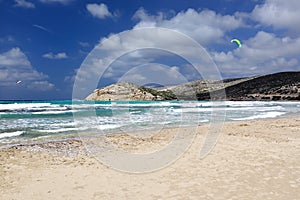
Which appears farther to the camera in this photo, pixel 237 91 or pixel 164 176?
pixel 237 91

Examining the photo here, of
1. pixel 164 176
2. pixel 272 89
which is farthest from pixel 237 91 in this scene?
pixel 164 176

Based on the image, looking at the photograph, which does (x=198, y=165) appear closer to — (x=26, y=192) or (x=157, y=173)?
(x=157, y=173)

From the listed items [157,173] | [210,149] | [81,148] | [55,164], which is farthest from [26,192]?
[210,149]

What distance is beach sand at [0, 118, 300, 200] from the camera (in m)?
5.43

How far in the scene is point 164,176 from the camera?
6.53 m

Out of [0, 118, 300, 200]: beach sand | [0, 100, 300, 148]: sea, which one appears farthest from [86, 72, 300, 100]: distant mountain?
[0, 118, 300, 200]: beach sand

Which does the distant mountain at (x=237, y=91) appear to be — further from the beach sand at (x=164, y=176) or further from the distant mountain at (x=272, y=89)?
the beach sand at (x=164, y=176)

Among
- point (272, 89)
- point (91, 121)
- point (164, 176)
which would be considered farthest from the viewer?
point (272, 89)

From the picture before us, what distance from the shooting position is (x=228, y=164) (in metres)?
A: 7.46

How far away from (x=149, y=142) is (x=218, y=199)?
649 centimetres

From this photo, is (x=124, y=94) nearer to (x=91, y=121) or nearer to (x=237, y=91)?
(x=237, y=91)

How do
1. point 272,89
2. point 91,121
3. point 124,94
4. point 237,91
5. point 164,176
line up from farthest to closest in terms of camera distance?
point 237,91 → point 124,94 → point 272,89 → point 91,121 → point 164,176

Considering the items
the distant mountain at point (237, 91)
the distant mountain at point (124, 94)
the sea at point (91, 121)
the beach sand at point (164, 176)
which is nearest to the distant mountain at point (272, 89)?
the distant mountain at point (237, 91)

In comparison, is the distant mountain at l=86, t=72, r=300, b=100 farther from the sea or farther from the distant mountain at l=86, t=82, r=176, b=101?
the sea
